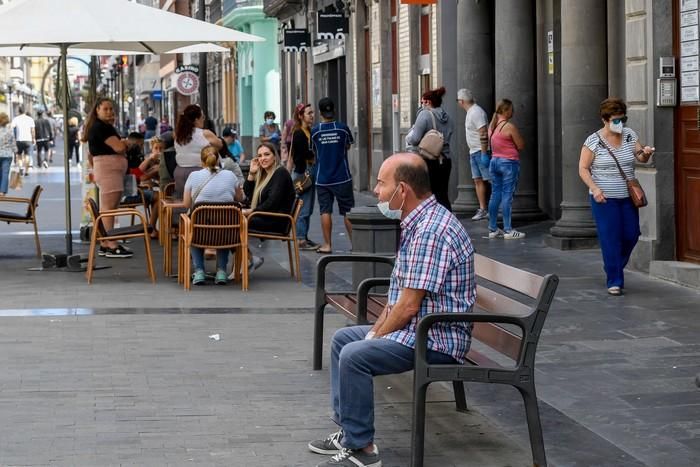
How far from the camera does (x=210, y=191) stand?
13.3 meters

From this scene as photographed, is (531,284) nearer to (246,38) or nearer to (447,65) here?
(246,38)

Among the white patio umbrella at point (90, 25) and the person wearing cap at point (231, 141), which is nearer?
the white patio umbrella at point (90, 25)

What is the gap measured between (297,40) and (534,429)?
104 ft

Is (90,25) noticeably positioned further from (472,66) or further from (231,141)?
(231,141)

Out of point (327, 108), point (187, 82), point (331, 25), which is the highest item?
point (331, 25)

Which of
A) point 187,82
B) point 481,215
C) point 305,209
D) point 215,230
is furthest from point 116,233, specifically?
point 187,82

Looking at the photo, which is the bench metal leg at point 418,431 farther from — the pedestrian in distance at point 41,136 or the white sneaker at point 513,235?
the pedestrian in distance at point 41,136

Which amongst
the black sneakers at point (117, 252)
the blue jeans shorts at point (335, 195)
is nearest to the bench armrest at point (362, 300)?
the black sneakers at point (117, 252)

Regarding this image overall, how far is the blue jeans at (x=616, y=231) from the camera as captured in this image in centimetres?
1205

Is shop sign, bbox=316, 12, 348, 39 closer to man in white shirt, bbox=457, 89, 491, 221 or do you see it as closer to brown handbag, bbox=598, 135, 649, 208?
man in white shirt, bbox=457, 89, 491, 221

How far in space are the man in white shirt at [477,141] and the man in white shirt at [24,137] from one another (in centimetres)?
2350

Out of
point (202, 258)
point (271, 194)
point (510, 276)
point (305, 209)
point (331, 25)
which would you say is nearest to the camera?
point (510, 276)

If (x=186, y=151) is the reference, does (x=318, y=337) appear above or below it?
below

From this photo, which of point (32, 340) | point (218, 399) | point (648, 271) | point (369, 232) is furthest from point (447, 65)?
point (218, 399)
